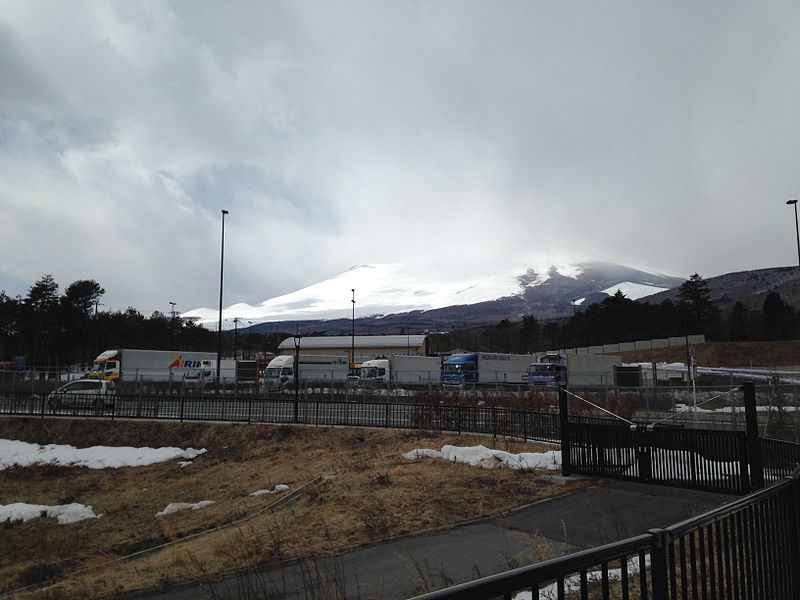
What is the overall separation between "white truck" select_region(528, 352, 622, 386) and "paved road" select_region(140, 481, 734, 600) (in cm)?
3116

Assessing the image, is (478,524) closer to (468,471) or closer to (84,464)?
(468,471)

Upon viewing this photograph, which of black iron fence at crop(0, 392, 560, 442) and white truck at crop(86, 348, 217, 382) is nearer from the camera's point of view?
black iron fence at crop(0, 392, 560, 442)

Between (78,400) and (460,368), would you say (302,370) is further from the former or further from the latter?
(78,400)

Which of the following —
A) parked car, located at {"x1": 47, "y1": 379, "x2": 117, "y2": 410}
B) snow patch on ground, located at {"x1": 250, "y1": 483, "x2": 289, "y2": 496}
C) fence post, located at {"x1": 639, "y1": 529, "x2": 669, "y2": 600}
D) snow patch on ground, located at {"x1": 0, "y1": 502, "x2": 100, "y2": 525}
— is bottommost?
snow patch on ground, located at {"x1": 0, "y1": 502, "x2": 100, "y2": 525}

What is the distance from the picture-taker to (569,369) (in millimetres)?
52125

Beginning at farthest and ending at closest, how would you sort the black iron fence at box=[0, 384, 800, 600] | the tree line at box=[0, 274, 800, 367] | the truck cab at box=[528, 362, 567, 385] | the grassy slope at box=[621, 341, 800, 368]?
the tree line at box=[0, 274, 800, 367], the grassy slope at box=[621, 341, 800, 368], the truck cab at box=[528, 362, 567, 385], the black iron fence at box=[0, 384, 800, 600]

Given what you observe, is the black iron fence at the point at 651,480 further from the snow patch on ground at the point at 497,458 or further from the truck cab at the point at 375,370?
the truck cab at the point at 375,370

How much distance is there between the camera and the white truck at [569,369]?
45.1 meters

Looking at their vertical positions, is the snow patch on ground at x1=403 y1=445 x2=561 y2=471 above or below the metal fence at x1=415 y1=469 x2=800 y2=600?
below

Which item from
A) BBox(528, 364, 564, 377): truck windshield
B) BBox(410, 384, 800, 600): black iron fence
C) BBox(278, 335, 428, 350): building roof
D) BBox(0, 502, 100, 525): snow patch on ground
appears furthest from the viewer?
BBox(278, 335, 428, 350): building roof

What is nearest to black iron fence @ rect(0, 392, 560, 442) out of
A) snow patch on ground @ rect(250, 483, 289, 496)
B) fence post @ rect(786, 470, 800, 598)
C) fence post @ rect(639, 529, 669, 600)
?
snow patch on ground @ rect(250, 483, 289, 496)

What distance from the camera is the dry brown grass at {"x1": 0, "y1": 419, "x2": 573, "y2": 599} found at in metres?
9.22

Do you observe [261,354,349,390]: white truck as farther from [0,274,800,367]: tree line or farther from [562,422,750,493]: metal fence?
[0,274,800,367]: tree line

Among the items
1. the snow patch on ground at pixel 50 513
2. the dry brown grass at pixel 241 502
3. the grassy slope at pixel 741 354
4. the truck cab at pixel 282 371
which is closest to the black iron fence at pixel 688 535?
the dry brown grass at pixel 241 502
